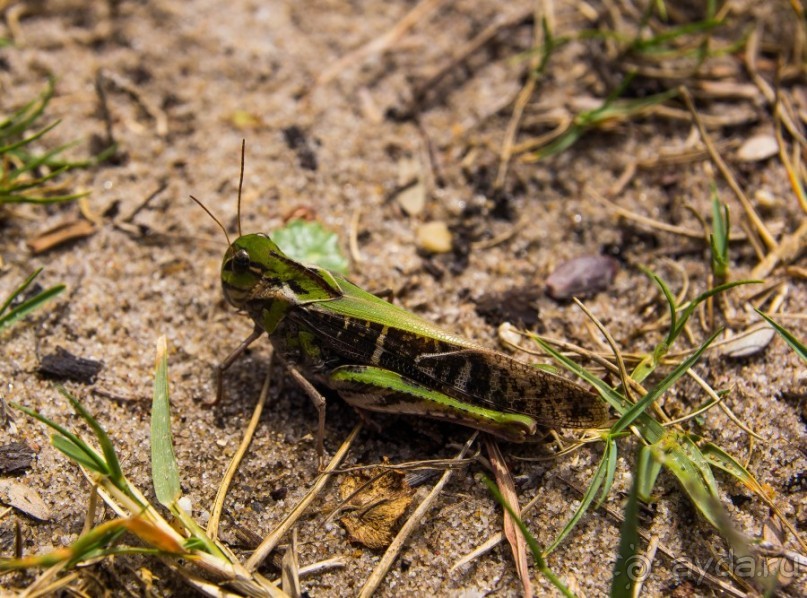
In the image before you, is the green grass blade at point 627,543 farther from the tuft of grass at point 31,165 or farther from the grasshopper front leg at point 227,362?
the tuft of grass at point 31,165

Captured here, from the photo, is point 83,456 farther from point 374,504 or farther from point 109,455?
point 374,504

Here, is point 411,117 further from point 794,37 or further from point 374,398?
point 794,37

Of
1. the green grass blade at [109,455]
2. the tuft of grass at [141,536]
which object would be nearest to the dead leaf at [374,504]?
the tuft of grass at [141,536]

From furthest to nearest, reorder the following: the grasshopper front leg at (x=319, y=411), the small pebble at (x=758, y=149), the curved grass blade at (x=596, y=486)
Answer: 1. the small pebble at (x=758, y=149)
2. the grasshopper front leg at (x=319, y=411)
3. the curved grass blade at (x=596, y=486)

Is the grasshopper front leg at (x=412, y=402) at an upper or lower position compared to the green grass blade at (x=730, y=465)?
upper

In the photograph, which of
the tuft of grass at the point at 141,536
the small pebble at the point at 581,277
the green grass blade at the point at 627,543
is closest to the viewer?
the green grass blade at the point at 627,543

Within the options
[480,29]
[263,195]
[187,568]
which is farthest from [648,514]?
[480,29]
